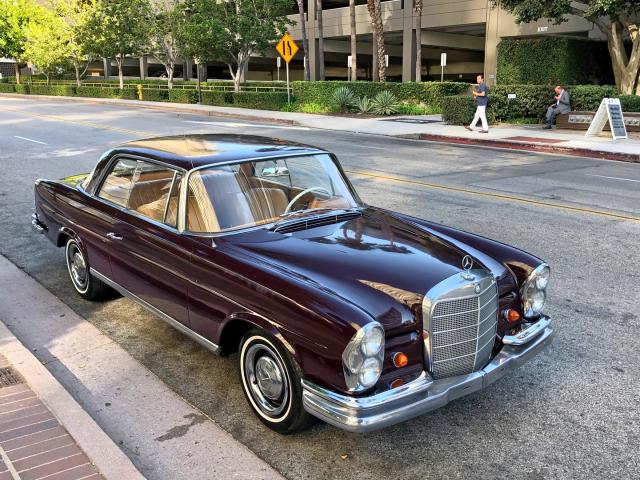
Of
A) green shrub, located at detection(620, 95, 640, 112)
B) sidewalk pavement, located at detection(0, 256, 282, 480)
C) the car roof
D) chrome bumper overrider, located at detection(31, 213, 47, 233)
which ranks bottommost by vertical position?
sidewalk pavement, located at detection(0, 256, 282, 480)

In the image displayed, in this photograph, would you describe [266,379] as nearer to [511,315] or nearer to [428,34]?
[511,315]

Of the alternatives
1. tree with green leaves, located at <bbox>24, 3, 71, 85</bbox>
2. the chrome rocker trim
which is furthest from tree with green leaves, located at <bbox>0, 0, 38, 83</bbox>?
the chrome rocker trim

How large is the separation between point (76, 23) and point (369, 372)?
51189mm

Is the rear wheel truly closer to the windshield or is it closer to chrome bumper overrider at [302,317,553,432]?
the windshield

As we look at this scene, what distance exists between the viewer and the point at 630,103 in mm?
20609

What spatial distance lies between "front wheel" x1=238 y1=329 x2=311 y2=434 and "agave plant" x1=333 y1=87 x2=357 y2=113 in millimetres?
24988

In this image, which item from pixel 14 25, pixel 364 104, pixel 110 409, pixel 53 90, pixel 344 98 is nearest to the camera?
pixel 110 409

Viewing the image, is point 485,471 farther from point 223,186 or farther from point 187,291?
point 223,186

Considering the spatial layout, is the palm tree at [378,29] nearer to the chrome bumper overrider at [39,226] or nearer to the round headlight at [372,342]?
the chrome bumper overrider at [39,226]

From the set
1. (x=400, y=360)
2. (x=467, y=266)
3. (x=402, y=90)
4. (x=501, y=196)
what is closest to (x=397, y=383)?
(x=400, y=360)

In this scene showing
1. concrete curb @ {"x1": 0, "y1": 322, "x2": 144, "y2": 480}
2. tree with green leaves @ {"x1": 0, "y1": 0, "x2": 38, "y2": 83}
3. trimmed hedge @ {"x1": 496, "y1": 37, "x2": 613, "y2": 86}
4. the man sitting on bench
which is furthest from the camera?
tree with green leaves @ {"x1": 0, "y1": 0, "x2": 38, "y2": 83}

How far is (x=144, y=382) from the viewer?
4.11 metres

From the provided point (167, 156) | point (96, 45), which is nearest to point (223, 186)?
point (167, 156)

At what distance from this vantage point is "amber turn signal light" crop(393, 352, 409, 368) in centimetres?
306
